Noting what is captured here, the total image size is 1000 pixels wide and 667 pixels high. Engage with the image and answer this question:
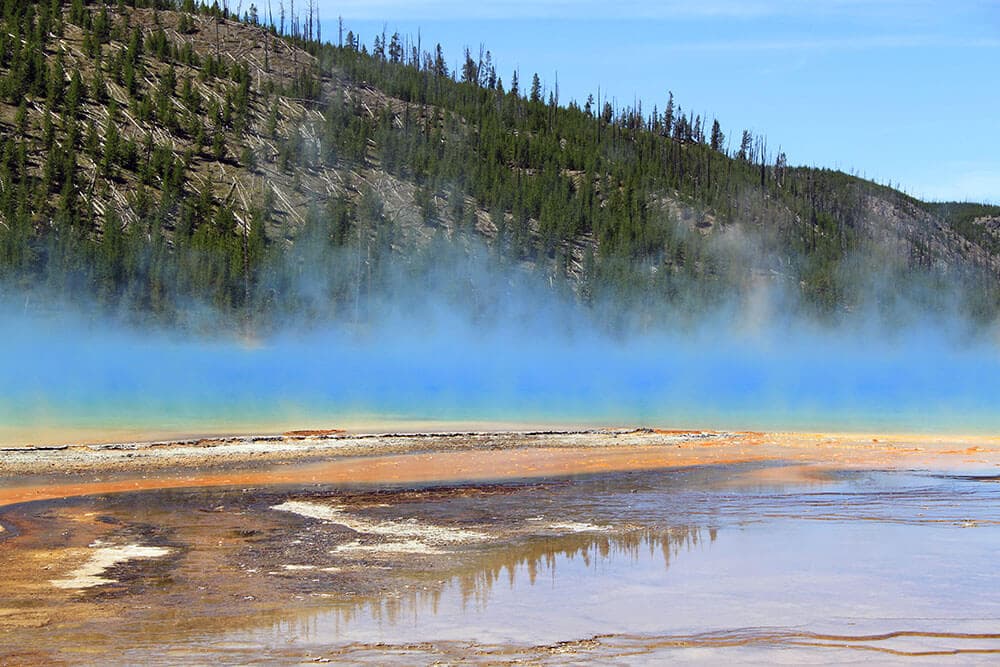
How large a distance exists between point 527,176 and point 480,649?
4628 inches

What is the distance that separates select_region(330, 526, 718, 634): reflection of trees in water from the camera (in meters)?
10.9

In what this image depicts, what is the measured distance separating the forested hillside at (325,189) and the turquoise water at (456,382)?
7.16m

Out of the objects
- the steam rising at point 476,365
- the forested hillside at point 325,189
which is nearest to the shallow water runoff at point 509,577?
the steam rising at point 476,365

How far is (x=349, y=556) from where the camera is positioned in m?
13.7

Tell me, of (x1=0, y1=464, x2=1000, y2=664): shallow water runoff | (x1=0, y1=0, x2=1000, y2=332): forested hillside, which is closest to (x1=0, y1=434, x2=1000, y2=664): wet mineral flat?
(x1=0, y1=464, x2=1000, y2=664): shallow water runoff

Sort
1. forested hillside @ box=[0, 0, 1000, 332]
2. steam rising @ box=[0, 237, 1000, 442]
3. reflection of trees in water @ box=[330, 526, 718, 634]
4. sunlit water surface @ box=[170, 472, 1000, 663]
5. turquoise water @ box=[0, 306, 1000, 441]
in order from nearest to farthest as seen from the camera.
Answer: sunlit water surface @ box=[170, 472, 1000, 663] → reflection of trees in water @ box=[330, 526, 718, 634] → turquoise water @ box=[0, 306, 1000, 441] → steam rising @ box=[0, 237, 1000, 442] → forested hillside @ box=[0, 0, 1000, 332]

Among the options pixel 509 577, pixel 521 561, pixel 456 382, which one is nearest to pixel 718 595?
pixel 509 577

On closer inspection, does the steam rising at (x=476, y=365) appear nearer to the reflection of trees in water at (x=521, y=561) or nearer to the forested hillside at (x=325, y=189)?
the forested hillside at (x=325, y=189)

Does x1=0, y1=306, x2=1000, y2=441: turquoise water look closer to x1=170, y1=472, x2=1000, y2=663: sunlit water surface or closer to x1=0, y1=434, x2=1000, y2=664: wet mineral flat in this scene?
x1=0, y1=434, x2=1000, y2=664: wet mineral flat

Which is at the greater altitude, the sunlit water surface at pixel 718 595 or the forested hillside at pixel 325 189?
the forested hillside at pixel 325 189

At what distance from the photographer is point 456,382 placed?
5881 centimetres

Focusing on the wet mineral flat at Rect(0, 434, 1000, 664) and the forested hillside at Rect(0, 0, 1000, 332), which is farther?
the forested hillside at Rect(0, 0, 1000, 332)

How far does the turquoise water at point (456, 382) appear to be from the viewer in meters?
38.2

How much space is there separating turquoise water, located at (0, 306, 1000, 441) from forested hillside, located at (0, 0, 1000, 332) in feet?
23.5
